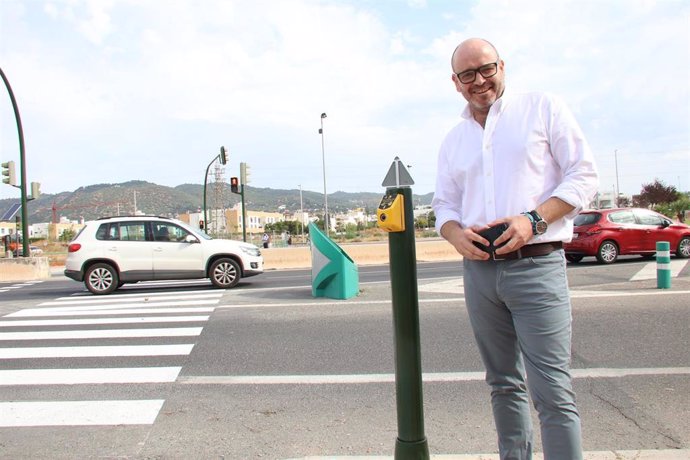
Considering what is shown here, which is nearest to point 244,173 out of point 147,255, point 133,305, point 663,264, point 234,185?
point 234,185

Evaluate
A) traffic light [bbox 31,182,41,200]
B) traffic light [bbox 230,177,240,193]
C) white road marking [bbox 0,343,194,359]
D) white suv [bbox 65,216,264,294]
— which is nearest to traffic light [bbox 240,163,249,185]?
traffic light [bbox 230,177,240,193]

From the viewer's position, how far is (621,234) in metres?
14.3

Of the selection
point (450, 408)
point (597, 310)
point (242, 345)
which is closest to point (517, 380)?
point (450, 408)

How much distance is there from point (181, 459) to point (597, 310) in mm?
5869

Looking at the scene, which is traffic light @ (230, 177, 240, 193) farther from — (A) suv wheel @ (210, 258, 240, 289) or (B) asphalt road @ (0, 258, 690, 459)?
(B) asphalt road @ (0, 258, 690, 459)

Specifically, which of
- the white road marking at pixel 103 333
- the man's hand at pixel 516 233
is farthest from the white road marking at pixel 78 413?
the man's hand at pixel 516 233

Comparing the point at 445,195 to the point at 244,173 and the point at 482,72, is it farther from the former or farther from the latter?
the point at 244,173

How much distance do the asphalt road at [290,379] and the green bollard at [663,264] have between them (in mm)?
147

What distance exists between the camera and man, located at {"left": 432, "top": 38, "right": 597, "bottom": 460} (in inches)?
89.1

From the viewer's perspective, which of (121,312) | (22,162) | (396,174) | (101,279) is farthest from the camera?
(22,162)

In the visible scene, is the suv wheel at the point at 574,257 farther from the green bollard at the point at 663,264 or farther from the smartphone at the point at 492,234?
the smartphone at the point at 492,234

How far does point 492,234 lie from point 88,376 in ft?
14.6

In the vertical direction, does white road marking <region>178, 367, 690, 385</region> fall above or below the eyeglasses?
below

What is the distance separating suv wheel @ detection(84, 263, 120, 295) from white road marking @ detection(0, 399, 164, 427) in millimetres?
7843
